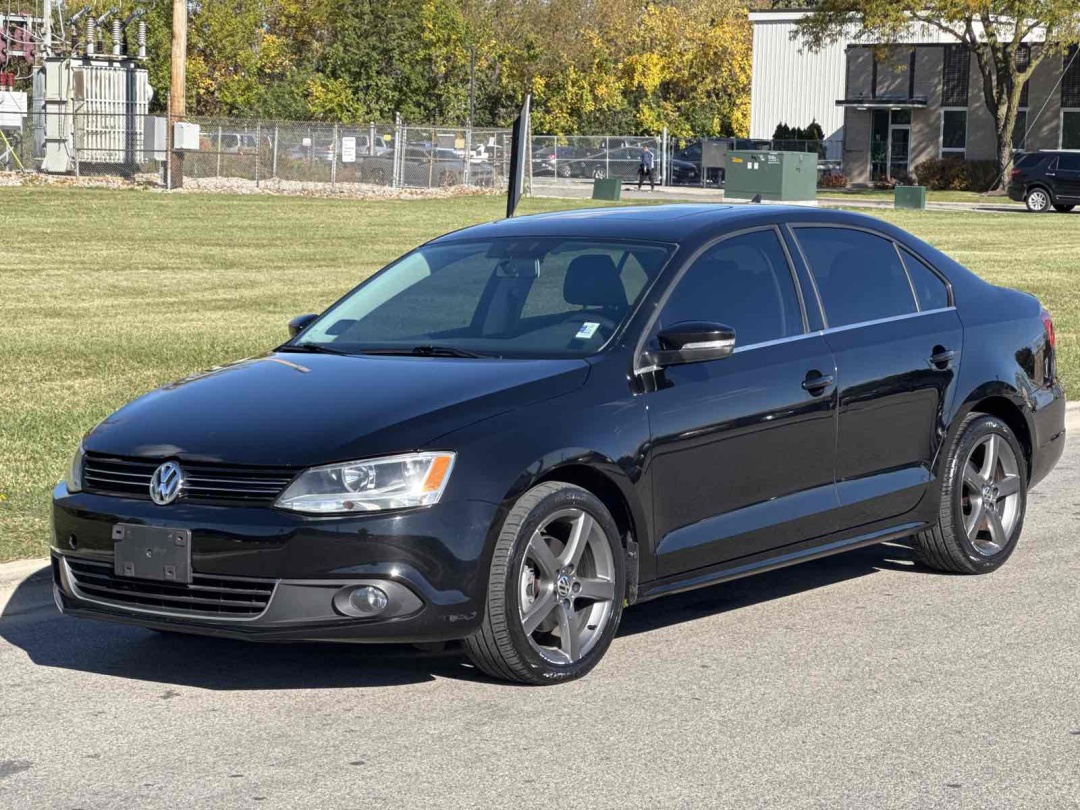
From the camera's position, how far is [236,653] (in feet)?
21.4

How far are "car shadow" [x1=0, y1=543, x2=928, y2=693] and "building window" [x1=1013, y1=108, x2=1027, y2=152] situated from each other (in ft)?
210

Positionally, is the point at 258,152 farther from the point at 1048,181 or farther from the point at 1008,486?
the point at 1008,486

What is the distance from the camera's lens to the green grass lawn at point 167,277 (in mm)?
12055

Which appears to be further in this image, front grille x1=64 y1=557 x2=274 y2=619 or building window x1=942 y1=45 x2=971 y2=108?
building window x1=942 y1=45 x2=971 y2=108

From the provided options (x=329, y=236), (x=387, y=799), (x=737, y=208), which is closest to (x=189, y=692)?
(x=387, y=799)

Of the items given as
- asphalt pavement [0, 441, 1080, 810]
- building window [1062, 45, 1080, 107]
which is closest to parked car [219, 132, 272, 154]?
building window [1062, 45, 1080, 107]

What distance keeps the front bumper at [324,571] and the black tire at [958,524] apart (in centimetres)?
271

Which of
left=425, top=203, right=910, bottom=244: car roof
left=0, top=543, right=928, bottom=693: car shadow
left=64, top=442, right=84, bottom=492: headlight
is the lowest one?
left=0, top=543, right=928, bottom=693: car shadow

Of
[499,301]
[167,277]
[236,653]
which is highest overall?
[499,301]

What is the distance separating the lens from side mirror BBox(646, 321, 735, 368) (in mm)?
6332

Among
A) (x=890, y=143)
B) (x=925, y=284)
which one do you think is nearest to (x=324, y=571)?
(x=925, y=284)

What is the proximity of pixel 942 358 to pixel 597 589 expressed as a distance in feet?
7.43

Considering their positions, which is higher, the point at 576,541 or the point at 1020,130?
the point at 1020,130

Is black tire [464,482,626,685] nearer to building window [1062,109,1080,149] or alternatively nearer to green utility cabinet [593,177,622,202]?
green utility cabinet [593,177,622,202]
